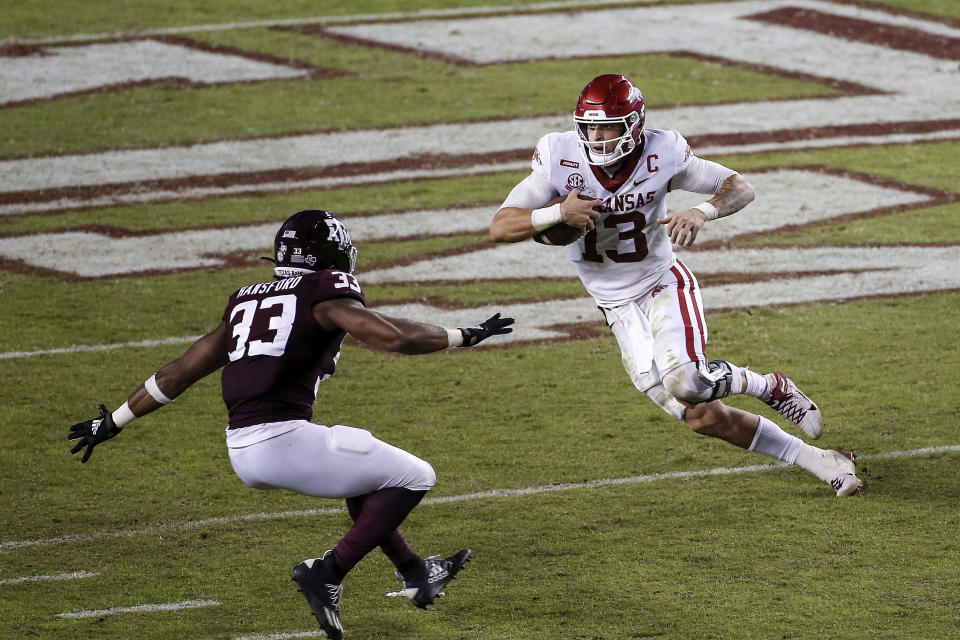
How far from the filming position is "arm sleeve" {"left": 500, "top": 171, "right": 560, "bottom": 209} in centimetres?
743

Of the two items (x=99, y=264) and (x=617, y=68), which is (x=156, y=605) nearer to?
(x=99, y=264)

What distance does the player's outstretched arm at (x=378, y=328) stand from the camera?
575 cm

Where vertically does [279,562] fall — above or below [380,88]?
below

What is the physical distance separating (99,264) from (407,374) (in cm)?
378

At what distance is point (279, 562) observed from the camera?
689 centimetres

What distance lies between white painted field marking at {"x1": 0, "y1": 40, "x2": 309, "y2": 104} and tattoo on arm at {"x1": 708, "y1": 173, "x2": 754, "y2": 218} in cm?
1203

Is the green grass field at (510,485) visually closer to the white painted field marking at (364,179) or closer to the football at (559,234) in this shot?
the white painted field marking at (364,179)

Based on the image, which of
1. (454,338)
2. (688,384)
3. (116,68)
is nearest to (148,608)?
(454,338)

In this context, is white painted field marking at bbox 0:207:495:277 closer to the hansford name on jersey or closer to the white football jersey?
the white football jersey

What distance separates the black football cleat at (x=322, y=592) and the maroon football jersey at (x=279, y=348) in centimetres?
61

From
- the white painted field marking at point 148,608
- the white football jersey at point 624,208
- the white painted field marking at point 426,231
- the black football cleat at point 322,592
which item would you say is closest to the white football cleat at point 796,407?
the white football jersey at point 624,208

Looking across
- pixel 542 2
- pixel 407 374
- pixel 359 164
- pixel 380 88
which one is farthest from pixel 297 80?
pixel 407 374

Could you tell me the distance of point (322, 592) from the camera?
585 cm

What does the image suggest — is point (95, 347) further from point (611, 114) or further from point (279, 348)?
point (279, 348)
